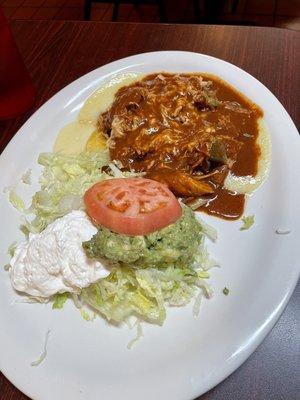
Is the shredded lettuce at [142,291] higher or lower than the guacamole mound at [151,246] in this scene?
lower

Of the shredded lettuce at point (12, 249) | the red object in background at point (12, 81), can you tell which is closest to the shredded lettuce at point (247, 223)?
the shredded lettuce at point (12, 249)

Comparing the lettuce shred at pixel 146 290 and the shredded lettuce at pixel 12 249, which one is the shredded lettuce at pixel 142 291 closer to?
the lettuce shred at pixel 146 290

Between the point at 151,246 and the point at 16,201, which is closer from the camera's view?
the point at 151,246

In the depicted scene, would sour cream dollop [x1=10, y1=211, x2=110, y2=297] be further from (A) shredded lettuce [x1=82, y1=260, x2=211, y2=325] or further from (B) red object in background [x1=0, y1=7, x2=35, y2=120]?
(B) red object in background [x1=0, y1=7, x2=35, y2=120]

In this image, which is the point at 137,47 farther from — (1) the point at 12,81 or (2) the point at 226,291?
(2) the point at 226,291

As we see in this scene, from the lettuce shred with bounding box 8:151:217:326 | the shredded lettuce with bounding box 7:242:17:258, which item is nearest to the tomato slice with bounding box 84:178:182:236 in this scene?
the lettuce shred with bounding box 8:151:217:326

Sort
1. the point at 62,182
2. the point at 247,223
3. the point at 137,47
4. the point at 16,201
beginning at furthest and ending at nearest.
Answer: the point at 137,47 → the point at 62,182 → the point at 16,201 → the point at 247,223

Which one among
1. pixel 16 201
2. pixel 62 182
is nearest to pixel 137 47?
pixel 62 182

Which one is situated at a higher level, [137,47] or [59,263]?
[137,47]
